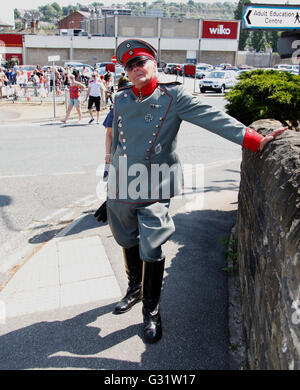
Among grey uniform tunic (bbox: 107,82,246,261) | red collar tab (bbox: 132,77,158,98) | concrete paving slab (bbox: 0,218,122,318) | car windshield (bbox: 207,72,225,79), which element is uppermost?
red collar tab (bbox: 132,77,158,98)

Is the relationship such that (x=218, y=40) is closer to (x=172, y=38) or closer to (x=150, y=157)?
(x=172, y=38)

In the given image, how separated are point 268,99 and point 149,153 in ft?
8.05

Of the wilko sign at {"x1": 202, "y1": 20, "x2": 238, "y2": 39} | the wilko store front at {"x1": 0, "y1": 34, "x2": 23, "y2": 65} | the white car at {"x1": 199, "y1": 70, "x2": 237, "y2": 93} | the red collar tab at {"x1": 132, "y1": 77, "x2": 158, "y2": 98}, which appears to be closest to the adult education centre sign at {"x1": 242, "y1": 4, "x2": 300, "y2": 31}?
the red collar tab at {"x1": 132, "y1": 77, "x2": 158, "y2": 98}

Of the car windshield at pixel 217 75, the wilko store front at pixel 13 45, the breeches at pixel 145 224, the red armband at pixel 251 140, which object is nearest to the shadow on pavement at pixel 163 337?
the breeches at pixel 145 224

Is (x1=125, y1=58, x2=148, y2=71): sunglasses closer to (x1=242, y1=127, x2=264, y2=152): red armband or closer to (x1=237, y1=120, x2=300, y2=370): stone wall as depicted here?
(x1=242, y1=127, x2=264, y2=152): red armband

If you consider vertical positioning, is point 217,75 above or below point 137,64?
below

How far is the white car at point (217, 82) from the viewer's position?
31.5 m

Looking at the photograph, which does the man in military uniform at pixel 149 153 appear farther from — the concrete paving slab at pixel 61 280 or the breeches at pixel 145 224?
the concrete paving slab at pixel 61 280

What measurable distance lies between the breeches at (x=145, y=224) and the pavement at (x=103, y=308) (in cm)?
71

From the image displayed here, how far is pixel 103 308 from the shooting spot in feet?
12.9

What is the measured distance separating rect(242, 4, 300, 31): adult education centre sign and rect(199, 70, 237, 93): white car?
27422mm

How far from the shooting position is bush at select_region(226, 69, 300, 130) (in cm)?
501

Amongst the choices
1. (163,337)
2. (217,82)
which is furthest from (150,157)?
(217,82)
